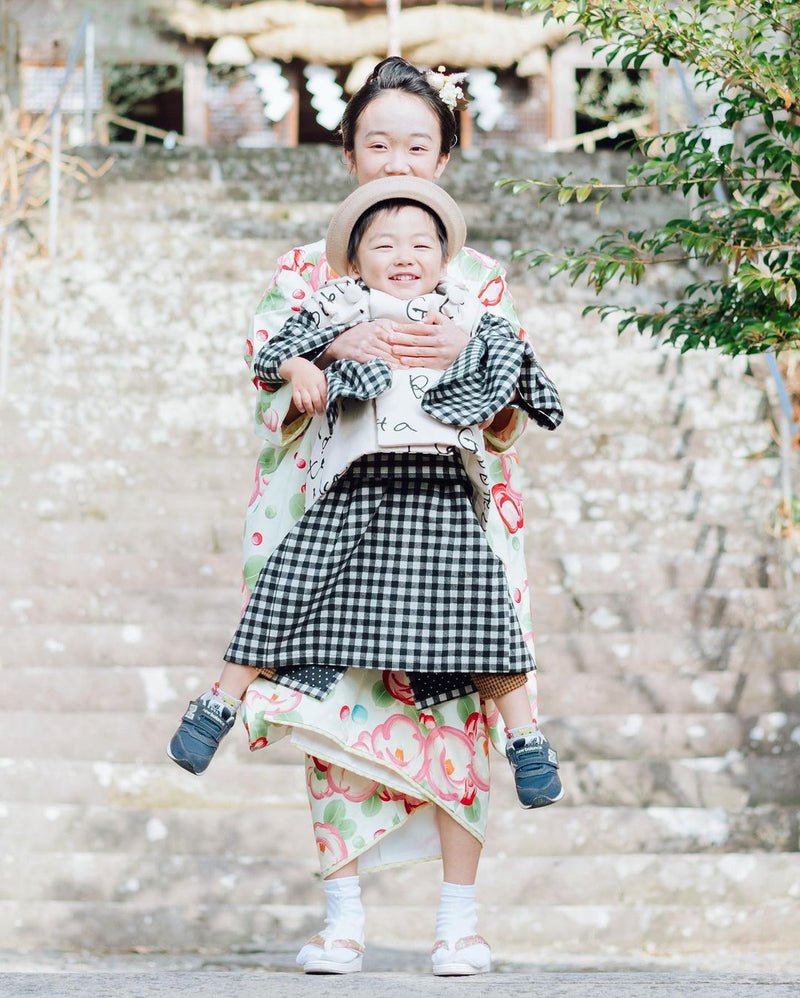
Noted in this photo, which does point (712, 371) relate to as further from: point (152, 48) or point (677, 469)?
point (152, 48)

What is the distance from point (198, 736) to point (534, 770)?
0.59 meters

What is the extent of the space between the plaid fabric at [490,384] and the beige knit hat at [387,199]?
199mm

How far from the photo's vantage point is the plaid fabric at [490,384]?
8.30 feet

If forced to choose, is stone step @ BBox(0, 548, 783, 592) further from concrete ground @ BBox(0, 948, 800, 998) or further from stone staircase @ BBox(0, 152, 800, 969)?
concrete ground @ BBox(0, 948, 800, 998)

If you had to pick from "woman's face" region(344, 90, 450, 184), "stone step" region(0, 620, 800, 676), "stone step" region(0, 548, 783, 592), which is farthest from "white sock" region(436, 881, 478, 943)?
"stone step" region(0, 548, 783, 592)

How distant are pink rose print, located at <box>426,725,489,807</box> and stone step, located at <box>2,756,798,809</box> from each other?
130 cm

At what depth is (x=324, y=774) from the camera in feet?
9.00

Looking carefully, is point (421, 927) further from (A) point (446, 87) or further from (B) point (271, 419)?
(A) point (446, 87)

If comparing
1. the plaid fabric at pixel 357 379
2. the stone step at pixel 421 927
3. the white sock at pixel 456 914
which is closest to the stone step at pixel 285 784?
the stone step at pixel 421 927

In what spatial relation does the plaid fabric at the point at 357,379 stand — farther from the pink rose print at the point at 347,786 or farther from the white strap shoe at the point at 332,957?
the white strap shoe at the point at 332,957

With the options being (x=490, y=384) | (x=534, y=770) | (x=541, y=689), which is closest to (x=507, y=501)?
(x=490, y=384)

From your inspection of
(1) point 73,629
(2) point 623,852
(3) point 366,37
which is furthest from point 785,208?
(3) point 366,37

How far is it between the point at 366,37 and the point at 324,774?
10.3 metres

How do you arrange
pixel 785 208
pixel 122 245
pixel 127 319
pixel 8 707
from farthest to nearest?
pixel 122 245
pixel 127 319
pixel 8 707
pixel 785 208
